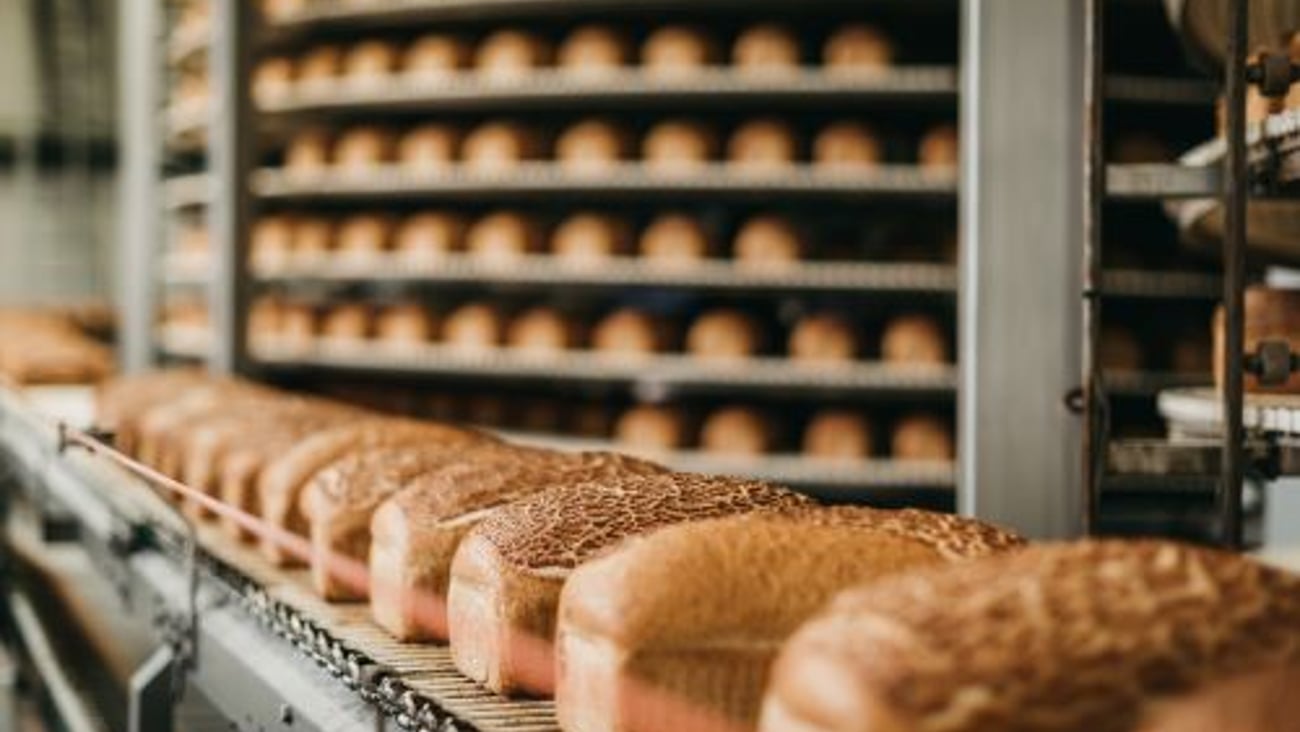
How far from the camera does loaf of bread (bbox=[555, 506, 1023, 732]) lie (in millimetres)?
932

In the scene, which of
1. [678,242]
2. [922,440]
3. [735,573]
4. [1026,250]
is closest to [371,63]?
[678,242]

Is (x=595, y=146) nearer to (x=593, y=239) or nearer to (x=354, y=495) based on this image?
(x=593, y=239)

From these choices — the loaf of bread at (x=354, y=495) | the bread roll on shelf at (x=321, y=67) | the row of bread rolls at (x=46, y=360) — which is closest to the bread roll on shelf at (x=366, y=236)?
the bread roll on shelf at (x=321, y=67)

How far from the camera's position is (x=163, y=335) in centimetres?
588

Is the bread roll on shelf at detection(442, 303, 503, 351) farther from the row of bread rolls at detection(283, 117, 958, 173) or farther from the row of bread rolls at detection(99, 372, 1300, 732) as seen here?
the row of bread rolls at detection(99, 372, 1300, 732)

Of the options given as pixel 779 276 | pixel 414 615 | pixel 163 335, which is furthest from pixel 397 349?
pixel 414 615

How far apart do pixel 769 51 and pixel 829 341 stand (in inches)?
30.3

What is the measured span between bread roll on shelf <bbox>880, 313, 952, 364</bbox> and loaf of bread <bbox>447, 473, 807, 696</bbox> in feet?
9.30

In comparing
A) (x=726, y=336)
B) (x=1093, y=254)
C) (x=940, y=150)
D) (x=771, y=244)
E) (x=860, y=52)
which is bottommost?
(x=726, y=336)

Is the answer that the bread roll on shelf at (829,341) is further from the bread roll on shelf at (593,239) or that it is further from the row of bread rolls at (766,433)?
the bread roll on shelf at (593,239)

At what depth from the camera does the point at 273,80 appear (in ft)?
16.0

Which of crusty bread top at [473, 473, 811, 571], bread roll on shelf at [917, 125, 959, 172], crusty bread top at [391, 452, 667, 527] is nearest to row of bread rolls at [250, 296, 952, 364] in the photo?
bread roll on shelf at [917, 125, 959, 172]

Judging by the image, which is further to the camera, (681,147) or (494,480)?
(681,147)

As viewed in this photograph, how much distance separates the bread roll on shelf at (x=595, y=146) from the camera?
428 cm
